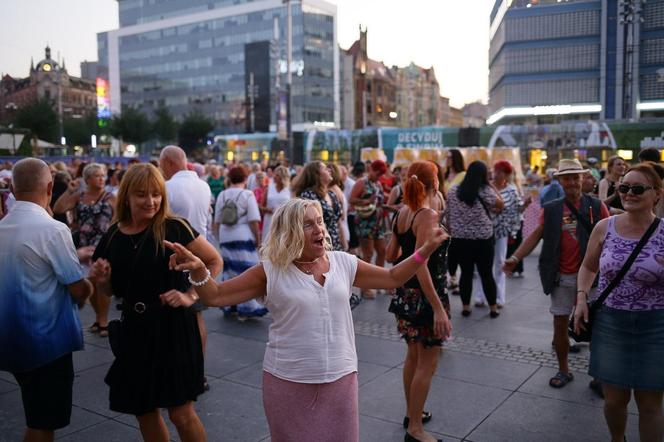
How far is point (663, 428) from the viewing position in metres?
3.54

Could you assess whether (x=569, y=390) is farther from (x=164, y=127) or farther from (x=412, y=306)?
(x=164, y=127)

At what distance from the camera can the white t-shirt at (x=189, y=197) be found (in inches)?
217

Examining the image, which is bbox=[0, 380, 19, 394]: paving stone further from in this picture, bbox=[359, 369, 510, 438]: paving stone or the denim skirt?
the denim skirt

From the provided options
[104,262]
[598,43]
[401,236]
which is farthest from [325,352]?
[598,43]

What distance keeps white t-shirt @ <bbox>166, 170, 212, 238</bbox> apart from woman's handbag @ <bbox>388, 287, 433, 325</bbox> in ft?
6.60

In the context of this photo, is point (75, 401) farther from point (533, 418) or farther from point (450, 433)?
point (533, 418)

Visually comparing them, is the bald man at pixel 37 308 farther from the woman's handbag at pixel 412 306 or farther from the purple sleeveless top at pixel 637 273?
the purple sleeveless top at pixel 637 273

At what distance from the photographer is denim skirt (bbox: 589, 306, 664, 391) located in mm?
3498

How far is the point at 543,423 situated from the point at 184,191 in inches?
137

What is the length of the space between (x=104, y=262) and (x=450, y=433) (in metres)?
2.62

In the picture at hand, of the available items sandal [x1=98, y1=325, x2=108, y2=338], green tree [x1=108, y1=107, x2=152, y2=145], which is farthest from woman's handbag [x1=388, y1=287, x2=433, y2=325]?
green tree [x1=108, y1=107, x2=152, y2=145]

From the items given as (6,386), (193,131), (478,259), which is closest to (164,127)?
(193,131)

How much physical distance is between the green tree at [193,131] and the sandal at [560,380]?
80911 mm

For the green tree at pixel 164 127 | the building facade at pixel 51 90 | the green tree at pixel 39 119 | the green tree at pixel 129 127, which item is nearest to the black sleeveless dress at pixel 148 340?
the green tree at pixel 39 119
